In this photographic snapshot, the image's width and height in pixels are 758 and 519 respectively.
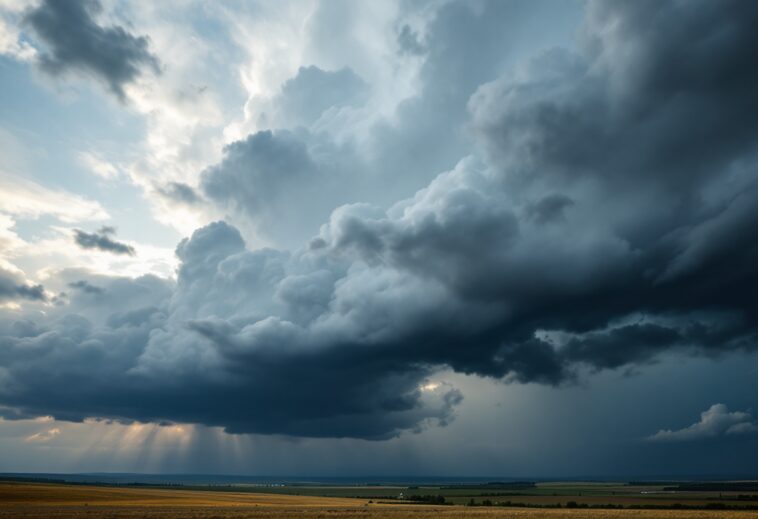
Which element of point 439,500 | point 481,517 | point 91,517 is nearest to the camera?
point 91,517

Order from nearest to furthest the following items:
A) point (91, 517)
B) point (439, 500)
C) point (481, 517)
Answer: point (91, 517), point (481, 517), point (439, 500)

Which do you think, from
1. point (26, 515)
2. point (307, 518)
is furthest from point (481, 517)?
point (26, 515)

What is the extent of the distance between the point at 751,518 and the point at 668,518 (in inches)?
437

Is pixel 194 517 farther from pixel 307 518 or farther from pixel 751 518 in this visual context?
pixel 751 518

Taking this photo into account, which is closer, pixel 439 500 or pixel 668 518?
pixel 668 518

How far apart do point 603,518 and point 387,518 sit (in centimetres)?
3239

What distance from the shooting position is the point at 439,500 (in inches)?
6526

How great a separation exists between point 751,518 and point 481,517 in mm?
38922

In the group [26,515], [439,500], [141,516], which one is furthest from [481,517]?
[439,500]

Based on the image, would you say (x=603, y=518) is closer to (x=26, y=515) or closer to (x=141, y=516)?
(x=141, y=516)

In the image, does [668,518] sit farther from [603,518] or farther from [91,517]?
[91,517]

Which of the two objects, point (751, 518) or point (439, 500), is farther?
point (439, 500)

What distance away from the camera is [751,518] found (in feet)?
267

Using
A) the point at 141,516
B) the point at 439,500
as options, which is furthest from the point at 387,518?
the point at 439,500
